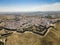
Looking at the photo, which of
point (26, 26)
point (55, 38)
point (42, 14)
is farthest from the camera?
point (42, 14)

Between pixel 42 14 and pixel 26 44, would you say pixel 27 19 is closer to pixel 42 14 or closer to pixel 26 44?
pixel 42 14

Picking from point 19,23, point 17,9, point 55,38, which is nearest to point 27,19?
point 19,23

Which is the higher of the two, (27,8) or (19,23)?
(27,8)

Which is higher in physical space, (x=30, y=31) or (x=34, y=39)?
(x=30, y=31)

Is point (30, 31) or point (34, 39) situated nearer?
point (34, 39)
